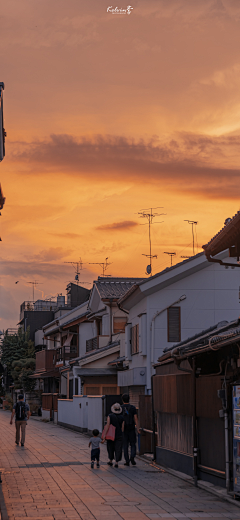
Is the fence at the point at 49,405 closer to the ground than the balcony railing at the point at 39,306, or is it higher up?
closer to the ground

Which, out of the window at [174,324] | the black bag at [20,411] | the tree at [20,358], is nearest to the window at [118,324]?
the window at [174,324]

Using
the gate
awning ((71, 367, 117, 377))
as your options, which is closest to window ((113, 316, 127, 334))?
awning ((71, 367, 117, 377))

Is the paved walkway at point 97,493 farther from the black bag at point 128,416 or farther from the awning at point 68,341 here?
the awning at point 68,341

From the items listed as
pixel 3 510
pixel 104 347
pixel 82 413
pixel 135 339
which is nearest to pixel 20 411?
pixel 135 339

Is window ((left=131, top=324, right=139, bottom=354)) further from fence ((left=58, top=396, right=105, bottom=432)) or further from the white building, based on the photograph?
fence ((left=58, top=396, right=105, bottom=432))

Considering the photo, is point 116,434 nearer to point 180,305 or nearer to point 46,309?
point 180,305

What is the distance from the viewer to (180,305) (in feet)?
91.0

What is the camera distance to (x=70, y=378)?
141 feet

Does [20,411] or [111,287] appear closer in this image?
[20,411]

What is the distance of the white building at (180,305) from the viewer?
27.3 m

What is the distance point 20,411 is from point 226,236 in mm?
12409

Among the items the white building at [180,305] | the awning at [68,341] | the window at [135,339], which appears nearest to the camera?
the white building at [180,305]

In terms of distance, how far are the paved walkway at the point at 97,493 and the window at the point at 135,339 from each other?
10086 mm

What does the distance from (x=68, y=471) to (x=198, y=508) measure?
5.84m
